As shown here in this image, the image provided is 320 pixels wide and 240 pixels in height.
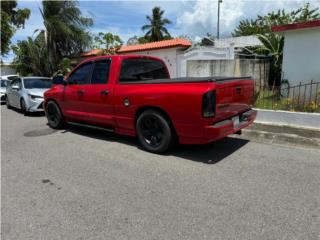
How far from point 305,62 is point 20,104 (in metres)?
9.82

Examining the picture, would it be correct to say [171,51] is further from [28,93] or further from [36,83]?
[28,93]

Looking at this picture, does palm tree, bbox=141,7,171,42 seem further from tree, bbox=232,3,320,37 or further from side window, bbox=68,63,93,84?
side window, bbox=68,63,93,84

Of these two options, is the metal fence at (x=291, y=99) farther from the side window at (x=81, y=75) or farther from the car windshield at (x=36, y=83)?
the car windshield at (x=36, y=83)

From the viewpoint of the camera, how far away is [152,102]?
194 inches

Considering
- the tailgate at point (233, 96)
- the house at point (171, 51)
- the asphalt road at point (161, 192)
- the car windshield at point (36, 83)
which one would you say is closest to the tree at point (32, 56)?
the house at point (171, 51)

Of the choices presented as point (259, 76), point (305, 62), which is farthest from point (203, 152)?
point (259, 76)

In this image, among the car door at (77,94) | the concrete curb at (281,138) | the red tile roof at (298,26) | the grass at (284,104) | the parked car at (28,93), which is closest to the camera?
the concrete curb at (281,138)

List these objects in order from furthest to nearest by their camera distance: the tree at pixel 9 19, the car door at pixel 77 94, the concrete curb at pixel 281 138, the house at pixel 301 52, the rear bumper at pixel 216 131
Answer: the tree at pixel 9 19, the house at pixel 301 52, the car door at pixel 77 94, the concrete curb at pixel 281 138, the rear bumper at pixel 216 131

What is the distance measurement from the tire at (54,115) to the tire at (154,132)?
2.96 meters

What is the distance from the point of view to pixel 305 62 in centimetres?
833

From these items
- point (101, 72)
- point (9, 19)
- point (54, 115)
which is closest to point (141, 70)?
point (101, 72)

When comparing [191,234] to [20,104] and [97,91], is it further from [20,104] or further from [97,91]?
[20,104]

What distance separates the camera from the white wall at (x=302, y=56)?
808 centimetres

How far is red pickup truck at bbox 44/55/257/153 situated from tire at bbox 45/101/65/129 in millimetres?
327
